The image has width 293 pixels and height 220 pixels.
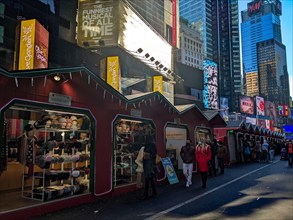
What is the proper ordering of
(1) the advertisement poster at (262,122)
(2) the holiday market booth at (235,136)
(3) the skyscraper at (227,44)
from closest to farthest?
(2) the holiday market booth at (235,136) < (1) the advertisement poster at (262,122) < (3) the skyscraper at (227,44)

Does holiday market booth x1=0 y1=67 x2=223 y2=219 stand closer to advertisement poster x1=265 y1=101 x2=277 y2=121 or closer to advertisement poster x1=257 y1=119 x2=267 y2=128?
advertisement poster x1=257 y1=119 x2=267 y2=128

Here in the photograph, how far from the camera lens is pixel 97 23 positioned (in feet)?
60.4

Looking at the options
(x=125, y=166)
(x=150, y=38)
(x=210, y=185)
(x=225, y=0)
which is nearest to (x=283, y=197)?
(x=210, y=185)

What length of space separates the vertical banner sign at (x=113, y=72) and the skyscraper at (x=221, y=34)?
457ft

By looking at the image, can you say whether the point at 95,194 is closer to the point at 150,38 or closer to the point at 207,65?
the point at 150,38

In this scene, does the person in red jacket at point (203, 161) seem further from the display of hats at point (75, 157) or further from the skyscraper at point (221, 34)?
the skyscraper at point (221, 34)

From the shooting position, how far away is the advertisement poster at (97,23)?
18.1 metres

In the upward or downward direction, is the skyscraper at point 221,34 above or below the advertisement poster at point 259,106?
above

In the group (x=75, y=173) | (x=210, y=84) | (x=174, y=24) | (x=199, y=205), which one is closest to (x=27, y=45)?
(x=75, y=173)

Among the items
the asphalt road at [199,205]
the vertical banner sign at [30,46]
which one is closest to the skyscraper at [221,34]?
the vertical banner sign at [30,46]

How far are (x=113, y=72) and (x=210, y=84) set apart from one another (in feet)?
164

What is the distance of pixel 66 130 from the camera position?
866cm

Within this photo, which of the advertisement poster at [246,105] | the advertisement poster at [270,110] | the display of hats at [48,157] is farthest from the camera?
the advertisement poster at [270,110]

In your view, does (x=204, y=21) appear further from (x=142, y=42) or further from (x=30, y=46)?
(x=30, y=46)
